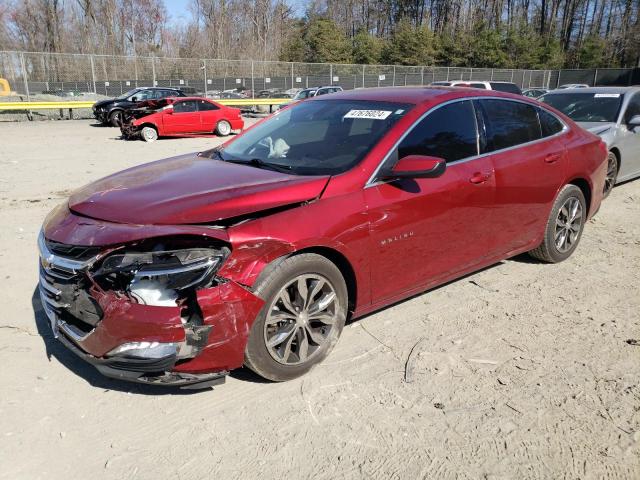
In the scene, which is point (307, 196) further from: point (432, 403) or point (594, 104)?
point (594, 104)

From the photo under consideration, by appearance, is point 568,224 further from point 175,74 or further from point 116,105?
point 175,74

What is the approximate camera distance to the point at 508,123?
451 cm

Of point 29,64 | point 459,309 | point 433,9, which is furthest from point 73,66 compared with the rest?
point 433,9

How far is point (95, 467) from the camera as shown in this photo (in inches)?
98.5

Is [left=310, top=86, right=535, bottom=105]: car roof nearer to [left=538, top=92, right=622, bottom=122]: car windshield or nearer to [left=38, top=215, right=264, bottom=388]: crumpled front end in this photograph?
[left=38, top=215, right=264, bottom=388]: crumpled front end

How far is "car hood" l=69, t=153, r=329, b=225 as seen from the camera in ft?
9.48

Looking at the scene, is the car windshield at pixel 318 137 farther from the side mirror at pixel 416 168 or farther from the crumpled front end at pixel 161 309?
the crumpled front end at pixel 161 309

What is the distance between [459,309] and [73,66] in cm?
2978

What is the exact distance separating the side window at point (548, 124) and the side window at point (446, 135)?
3.55 feet

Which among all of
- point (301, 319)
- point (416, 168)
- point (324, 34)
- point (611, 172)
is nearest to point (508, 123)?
point (416, 168)

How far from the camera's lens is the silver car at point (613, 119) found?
770 centimetres

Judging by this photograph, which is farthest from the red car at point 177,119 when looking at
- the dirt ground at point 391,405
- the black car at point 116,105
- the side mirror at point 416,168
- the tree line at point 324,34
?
the tree line at point 324,34

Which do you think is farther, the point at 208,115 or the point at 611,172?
the point at 208,115

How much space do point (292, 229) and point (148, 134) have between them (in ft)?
49.0
